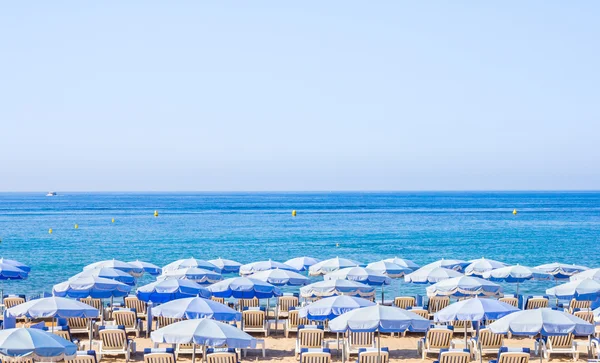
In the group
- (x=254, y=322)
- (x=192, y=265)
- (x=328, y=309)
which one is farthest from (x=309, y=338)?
(x=192, y=265)

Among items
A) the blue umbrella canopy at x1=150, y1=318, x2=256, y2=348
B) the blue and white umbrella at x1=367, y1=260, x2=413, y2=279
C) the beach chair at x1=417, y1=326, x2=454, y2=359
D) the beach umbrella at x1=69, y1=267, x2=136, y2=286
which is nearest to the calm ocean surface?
the blue and white umbrella at x1=367, y1=260, x2=413, y2=279

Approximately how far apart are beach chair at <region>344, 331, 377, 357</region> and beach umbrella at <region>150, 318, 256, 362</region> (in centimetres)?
314

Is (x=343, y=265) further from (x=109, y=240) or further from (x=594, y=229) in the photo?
(x=594, y=229)

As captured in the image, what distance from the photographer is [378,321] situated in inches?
570

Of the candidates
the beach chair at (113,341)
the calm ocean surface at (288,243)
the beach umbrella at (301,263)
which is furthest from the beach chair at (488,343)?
the calm ocean surface at (288,243)

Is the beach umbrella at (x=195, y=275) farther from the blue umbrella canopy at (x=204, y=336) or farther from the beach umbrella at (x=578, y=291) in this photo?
the beach umbrella at (x=578, y=291)

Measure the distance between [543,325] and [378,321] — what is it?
297 centimetres

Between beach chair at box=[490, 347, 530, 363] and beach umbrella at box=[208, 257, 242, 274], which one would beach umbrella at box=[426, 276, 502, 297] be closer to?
beach chair at box=[490, 347, 530, 363]

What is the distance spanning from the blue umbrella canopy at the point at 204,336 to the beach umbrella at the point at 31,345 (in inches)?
75.9

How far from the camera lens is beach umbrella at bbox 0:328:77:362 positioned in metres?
A: 12.0

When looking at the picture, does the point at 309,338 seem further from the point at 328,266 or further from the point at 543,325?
the point at 328,266

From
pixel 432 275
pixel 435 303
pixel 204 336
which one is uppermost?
pixel 432 275

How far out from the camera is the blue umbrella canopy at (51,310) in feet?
51.2

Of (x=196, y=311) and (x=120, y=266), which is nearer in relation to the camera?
(x=196, y=311)
